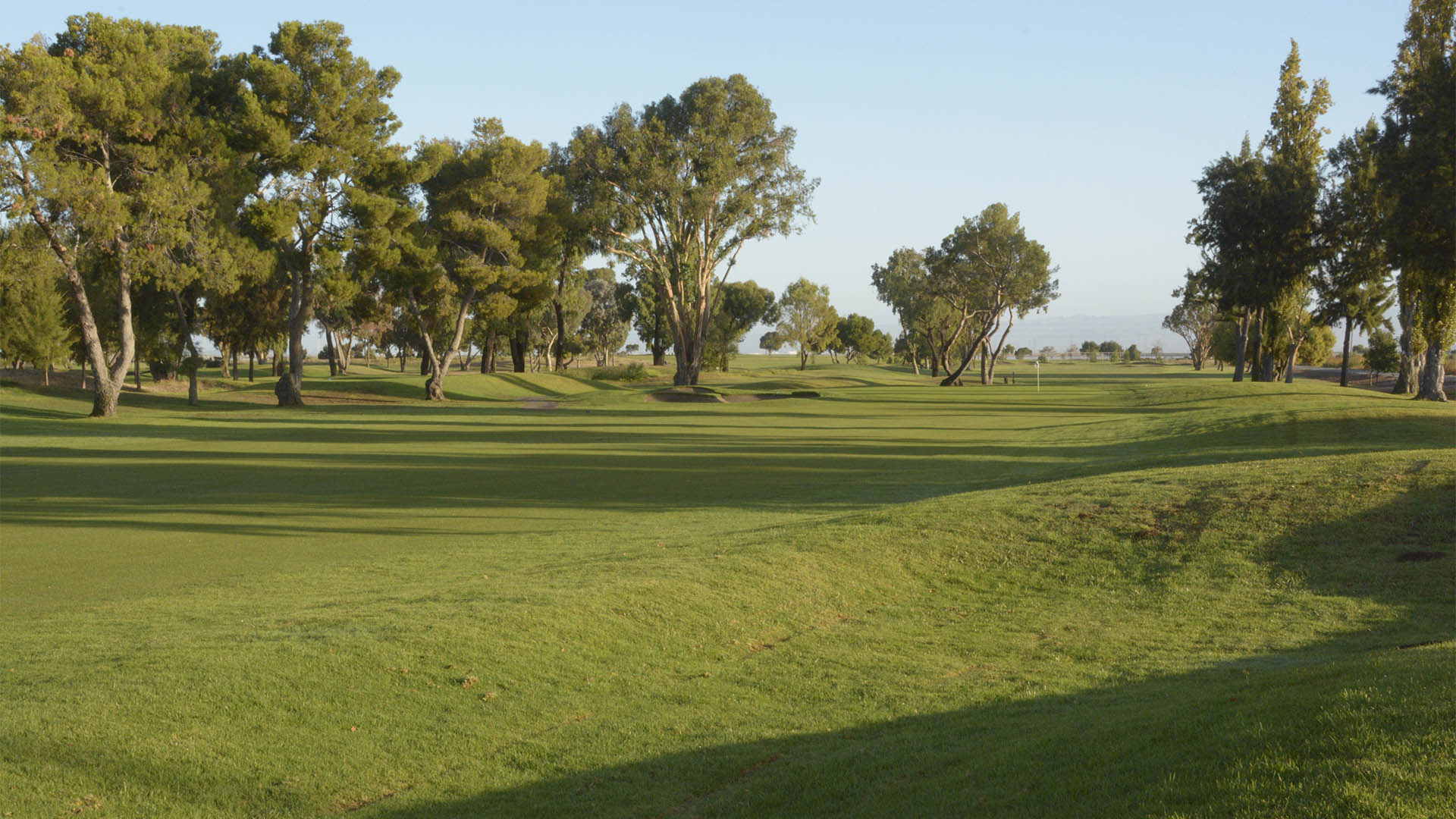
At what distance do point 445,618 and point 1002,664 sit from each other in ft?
17.6

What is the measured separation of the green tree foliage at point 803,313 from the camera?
123562 mm

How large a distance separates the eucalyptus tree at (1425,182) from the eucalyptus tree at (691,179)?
37.3 metres

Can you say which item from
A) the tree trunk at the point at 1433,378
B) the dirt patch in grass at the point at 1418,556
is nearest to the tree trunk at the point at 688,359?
the tree trunk at the point at 1433,378

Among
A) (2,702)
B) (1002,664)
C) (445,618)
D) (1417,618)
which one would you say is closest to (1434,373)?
(1417,618)

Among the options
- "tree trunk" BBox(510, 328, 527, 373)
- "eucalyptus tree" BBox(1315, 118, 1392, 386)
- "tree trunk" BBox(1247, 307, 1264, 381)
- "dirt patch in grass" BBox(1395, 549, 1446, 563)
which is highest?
"eucalyptus tree" BBox(1315, 118, 1392, 386)

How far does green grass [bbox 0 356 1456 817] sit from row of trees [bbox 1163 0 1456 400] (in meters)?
9.74

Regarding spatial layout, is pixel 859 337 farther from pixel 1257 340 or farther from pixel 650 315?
pixel 1257 340

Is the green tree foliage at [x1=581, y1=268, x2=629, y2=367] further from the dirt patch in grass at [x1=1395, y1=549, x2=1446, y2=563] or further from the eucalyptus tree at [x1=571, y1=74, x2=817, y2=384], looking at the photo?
the dirt patch in grass at [x1=1395, y1=549, x2=1446, y2=563]

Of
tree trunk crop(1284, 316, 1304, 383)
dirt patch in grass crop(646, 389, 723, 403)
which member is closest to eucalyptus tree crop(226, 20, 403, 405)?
dirt patch in grass crop(646, 389, 723, 403)

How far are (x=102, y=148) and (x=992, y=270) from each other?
5605 cm

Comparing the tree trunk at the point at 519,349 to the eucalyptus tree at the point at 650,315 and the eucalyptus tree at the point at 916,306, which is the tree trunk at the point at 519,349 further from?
the eucalyptus tree at the point at 916,306

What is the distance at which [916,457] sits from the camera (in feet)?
Answer: 88.3

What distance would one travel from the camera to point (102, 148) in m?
39.8

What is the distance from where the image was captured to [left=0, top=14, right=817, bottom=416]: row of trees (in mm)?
38844
